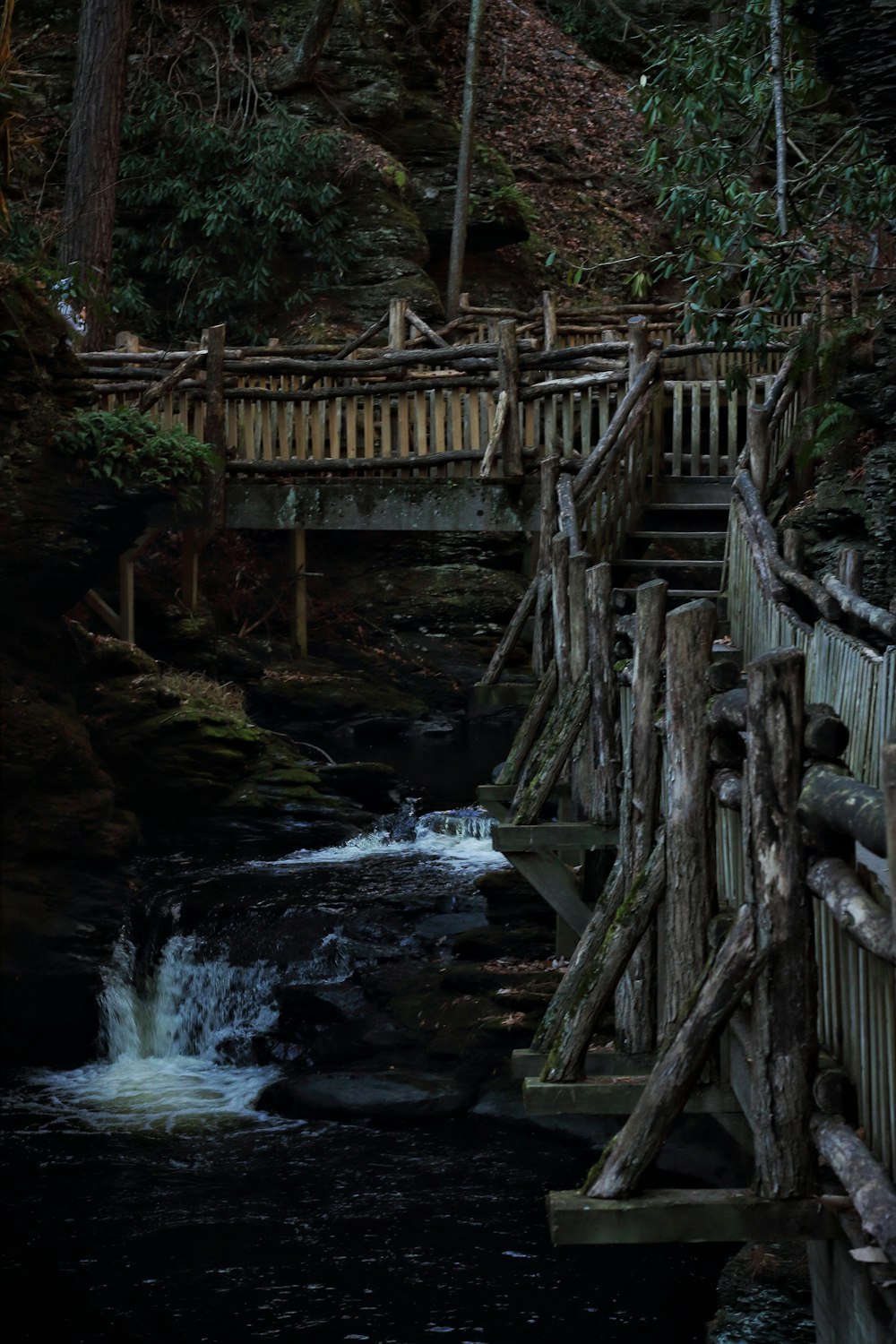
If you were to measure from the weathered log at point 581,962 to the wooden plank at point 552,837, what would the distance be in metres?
1.61

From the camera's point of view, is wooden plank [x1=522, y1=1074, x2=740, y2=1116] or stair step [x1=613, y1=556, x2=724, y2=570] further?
stair step [x1=613, y1=556, x2=724, y2=570]

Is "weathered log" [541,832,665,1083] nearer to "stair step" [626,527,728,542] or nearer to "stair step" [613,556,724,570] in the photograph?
"stair step" [613,556,724,570]

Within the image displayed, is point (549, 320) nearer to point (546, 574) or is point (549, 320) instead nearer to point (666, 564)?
point (666, 564)

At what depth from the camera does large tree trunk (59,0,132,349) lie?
18391 millimetres

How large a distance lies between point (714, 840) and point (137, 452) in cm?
1007

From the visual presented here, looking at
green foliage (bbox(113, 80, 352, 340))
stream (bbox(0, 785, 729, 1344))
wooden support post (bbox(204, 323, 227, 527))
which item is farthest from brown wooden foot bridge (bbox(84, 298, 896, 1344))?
green foliage (bbox(113, 80, 352, 340))

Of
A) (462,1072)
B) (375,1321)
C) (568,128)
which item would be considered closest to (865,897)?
(375,1321)

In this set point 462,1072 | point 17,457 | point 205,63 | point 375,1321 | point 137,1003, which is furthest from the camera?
point 205,63

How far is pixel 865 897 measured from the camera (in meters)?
3.38

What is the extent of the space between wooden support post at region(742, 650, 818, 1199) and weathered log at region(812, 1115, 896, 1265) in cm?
10

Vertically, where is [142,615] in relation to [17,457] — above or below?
below

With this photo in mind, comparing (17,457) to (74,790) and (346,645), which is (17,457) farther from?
(346,645)

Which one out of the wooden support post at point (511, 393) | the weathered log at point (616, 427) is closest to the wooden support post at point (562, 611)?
the weathered log at point (616, 427)

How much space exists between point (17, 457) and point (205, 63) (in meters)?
14.6
